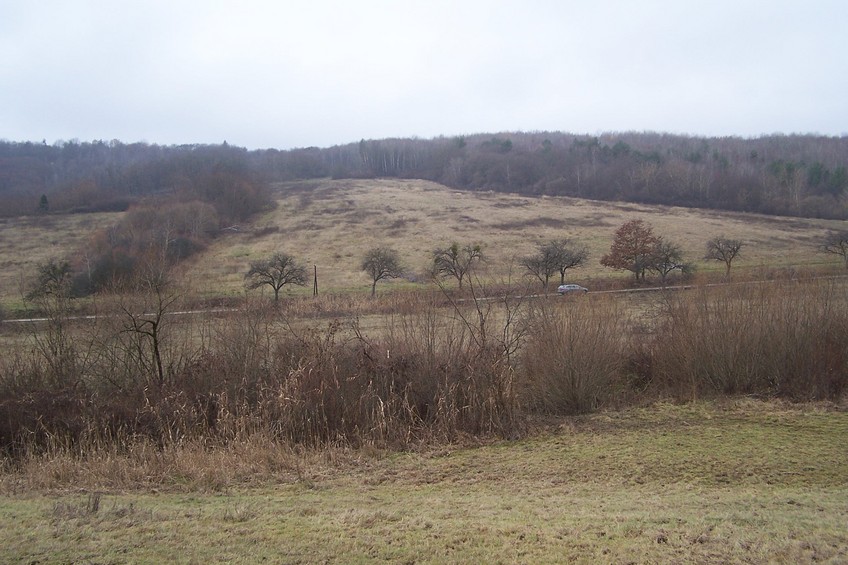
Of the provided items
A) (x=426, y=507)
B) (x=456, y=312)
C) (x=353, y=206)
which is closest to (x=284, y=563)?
(x=426, y=507)

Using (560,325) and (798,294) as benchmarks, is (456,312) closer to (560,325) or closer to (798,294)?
(560,325)

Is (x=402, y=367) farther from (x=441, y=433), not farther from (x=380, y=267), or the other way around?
(x=380, y=267)

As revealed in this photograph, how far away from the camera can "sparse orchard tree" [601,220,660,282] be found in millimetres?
39938

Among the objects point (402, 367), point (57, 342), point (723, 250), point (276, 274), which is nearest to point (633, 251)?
point (723, 250)

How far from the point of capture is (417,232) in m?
66.2

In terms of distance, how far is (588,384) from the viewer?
11.1m

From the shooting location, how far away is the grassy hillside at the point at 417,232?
49.5 m

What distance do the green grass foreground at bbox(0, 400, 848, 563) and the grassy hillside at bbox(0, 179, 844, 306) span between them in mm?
33326

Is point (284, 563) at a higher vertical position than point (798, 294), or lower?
lower

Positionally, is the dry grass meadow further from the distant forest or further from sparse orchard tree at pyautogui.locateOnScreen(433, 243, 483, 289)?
the distant forest

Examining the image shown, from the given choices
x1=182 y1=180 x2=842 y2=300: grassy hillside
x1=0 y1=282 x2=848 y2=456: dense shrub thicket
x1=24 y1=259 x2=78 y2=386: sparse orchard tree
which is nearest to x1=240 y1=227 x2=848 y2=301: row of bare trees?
x1=182 y1=180 x2=842 y2=300: grassy hillside

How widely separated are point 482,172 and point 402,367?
104298mm

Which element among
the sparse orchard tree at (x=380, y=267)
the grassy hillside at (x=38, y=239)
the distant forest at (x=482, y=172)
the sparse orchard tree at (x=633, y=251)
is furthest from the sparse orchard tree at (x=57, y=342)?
the distant forest at (x=482, y=172)

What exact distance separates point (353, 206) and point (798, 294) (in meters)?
75.5
